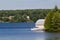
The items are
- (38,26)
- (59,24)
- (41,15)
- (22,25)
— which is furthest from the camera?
(41,15)

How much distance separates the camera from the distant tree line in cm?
10600

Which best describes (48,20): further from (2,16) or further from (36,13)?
(2,16)

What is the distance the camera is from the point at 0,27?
104 metres

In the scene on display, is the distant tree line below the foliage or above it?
above

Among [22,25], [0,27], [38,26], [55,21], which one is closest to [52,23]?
[55,21]

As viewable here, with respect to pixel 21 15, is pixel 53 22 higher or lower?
lower

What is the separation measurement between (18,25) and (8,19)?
1109cm

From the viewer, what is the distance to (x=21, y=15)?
109m

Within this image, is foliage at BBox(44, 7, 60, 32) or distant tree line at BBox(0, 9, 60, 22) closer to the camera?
foliage at BBox(44, 7, 60, 32)

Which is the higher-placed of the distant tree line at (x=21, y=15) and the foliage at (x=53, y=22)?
the distant tree line at (x=21, y=15)

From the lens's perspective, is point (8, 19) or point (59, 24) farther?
point (8, 19)

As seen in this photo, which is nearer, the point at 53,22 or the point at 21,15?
the point at 53,22

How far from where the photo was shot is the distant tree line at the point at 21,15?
106 meters

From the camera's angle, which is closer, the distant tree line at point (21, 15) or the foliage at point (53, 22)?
the foliage at point (53, 22)
